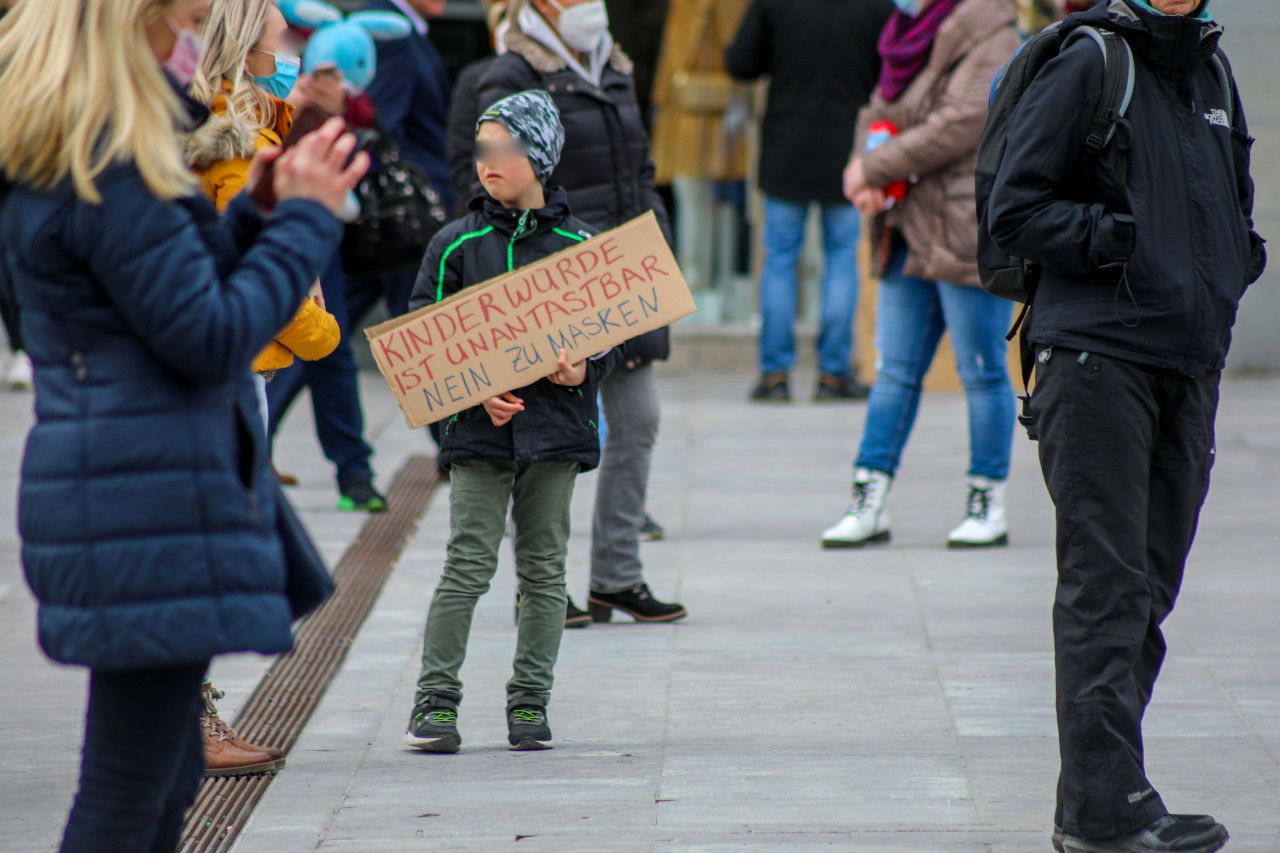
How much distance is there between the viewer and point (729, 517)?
7.25 meters

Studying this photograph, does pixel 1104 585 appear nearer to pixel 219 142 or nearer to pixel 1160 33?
pixel 1160 33

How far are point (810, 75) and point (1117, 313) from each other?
637cm

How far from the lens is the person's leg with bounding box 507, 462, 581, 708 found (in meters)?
4.38

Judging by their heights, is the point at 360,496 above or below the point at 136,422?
below

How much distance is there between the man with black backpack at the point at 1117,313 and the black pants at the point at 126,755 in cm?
169

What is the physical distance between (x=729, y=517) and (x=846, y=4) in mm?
3467

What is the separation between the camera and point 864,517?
6625 mm

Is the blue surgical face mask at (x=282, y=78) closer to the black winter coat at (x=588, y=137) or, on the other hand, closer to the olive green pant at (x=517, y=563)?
the olive green pant at (x=517, y=563)

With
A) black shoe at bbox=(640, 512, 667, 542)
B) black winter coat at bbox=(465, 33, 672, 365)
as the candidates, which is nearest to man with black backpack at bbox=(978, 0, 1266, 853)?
black winter coat at bbox=(465, 33, 672, 365)

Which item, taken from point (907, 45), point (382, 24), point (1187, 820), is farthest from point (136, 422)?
point (382, 24)

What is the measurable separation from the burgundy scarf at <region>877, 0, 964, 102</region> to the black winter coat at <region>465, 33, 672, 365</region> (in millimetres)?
1428

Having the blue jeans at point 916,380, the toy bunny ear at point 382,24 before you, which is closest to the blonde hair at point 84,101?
the blue jeans at point 916,380

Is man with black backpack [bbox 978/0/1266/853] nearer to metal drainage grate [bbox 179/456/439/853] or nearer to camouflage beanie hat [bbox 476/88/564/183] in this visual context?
camouflage beanie hat [bbox 476/88/564/183]

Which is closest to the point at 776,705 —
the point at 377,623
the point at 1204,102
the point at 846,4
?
the point at 377,623
